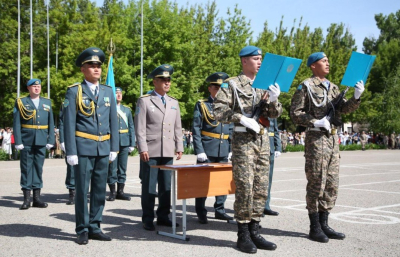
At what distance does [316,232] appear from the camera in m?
6.77

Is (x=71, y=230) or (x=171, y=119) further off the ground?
(x=171, y=119)

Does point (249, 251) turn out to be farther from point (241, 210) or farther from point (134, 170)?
point (134, 170)

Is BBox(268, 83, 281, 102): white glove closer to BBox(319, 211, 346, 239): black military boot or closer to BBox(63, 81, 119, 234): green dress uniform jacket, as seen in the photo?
BBox(319, 211, 346, 239): black military boot

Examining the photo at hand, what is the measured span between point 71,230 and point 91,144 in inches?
60.6

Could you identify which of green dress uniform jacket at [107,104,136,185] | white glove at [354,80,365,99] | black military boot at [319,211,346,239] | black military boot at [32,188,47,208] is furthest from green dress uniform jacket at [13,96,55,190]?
white glove at [354,80,365,99]

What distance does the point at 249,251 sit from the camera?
6062 millimetres

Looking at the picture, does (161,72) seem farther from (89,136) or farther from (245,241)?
(245,241)

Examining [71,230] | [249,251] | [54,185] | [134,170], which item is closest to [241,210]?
[249,251]

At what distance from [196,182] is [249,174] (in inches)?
42.3

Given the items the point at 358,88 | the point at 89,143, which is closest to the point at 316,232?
the point at 358,88

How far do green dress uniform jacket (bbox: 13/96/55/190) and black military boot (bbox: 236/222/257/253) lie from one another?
527cm

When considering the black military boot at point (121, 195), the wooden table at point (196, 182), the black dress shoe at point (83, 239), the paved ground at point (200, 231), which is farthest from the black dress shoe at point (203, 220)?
the black military boot at point (121, 195)

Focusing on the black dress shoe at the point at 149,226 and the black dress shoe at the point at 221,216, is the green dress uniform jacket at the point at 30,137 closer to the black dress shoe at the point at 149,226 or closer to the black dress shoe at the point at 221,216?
the black dress shoe at the point at 149,226

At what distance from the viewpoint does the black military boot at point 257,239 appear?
625 cm
